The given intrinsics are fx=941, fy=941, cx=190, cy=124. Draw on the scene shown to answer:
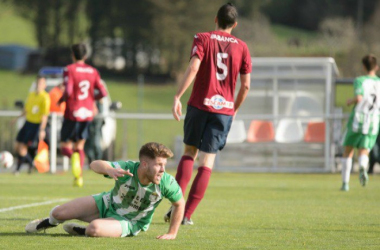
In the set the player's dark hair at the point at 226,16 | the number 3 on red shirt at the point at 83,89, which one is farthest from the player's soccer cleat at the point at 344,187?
the player's dark hair at the point at 226,16

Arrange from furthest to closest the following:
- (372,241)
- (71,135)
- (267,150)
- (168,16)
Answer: (168,16) < (267,150) < (71,135) < (372,241)

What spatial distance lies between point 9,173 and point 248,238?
41.6ft

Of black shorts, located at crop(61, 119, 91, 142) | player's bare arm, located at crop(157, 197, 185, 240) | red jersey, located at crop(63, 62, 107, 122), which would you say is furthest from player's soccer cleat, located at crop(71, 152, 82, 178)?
player's bare arm, located at crop(157, 197, 185, 240)

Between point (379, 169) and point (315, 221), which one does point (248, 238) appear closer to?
point (315, 221)

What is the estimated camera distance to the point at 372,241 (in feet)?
26.0

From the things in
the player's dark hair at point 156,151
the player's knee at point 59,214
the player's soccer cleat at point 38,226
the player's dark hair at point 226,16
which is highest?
the player's dark hair at point 226,16

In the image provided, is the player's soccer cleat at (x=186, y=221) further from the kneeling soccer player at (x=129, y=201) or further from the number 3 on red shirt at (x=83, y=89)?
the number 3 on red shirt at (x=83, y=89)

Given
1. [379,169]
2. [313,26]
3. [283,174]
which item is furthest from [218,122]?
[313,26]

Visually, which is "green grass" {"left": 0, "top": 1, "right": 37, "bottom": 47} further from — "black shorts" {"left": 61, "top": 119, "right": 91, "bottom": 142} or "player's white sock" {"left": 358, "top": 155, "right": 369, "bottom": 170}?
"player's white sock" {"left": 358, "top": 155, "right": 369, "bottom": 170}

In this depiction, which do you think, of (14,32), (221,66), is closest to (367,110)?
(221,66)

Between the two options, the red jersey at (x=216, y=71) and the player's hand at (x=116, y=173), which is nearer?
the player's hand at (x=116, y=173)

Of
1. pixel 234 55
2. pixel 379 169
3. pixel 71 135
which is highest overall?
pixel 234 55

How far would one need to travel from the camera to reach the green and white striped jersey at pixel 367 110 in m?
14.2

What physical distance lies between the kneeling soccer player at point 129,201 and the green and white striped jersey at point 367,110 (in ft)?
22.7
